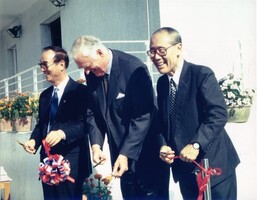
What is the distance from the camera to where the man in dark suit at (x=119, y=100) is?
300 centimetres

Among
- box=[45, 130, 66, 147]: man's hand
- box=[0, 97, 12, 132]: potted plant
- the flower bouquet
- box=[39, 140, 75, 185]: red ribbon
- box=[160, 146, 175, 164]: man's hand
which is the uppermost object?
box=[0, 97, 12, 132]: potted plant

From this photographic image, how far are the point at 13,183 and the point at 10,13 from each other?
4.14 metres

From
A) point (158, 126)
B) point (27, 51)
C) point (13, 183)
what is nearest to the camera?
point (158, 126)

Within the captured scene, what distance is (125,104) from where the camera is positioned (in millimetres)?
3115

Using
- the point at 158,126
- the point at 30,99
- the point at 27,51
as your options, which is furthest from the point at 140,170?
the point at 27,51

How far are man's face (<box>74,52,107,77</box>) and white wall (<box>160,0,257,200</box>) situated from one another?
174 cm

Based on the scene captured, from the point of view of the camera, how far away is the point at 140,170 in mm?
3141

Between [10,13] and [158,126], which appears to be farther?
[10,13]

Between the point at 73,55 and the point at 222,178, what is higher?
the point at 73,55

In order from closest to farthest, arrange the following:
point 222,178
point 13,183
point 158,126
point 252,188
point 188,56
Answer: point 222,178
point 158,126
point 252,188
point 188,56
point 13,183

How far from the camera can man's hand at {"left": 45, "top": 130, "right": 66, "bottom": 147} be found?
326 centimetres

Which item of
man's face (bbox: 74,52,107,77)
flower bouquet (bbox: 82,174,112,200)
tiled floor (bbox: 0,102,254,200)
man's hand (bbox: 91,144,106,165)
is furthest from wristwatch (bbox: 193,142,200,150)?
flower bouquet (bbox: 82,174,112,200)

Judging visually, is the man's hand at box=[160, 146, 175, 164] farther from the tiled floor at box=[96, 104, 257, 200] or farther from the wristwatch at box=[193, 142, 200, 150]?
the tiled floor at box=[96, 104, 257, 200]

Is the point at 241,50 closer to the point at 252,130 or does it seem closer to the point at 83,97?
the point at 252,130
